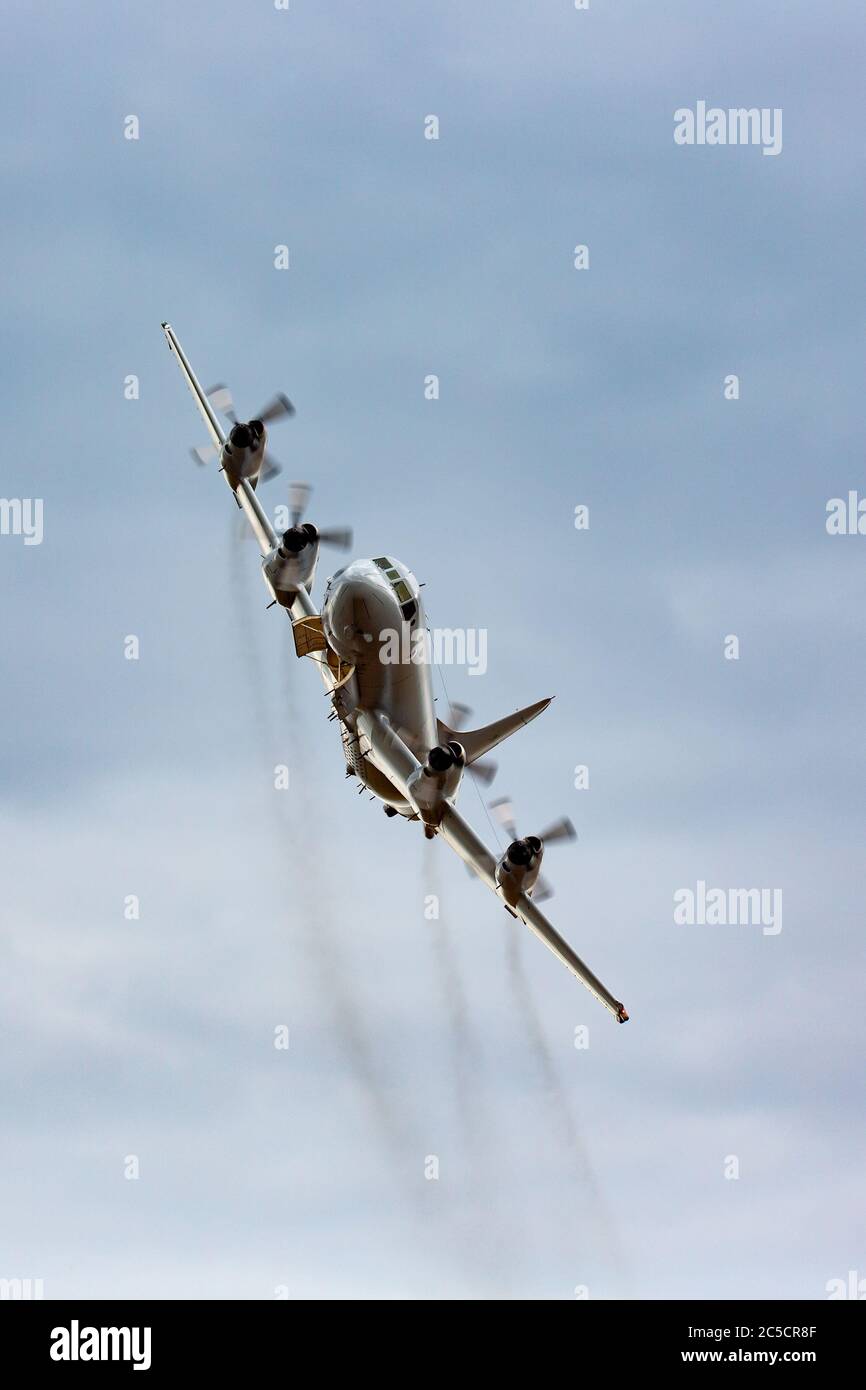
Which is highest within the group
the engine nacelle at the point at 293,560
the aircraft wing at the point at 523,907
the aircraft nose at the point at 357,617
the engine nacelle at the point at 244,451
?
the engine nacelle at the point at 244,451

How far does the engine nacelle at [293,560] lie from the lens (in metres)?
77.2

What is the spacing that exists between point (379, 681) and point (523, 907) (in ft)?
29.8

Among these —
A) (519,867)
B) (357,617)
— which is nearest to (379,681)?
(357,617)

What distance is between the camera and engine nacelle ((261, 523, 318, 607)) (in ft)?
253

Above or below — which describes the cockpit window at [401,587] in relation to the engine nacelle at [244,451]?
below

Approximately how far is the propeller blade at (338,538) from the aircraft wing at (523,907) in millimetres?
9594

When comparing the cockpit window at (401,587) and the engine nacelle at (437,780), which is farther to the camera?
the cockpit window at (401,587)

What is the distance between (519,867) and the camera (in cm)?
7131

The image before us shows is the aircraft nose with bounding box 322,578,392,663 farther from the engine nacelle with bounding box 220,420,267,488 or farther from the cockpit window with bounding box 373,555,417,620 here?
the engine nacelle with bounding box 220,420,267,488

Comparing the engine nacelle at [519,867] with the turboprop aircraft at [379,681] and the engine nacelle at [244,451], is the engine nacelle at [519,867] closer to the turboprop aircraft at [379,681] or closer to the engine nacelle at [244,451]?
the turboprop aircraft at [379,681]

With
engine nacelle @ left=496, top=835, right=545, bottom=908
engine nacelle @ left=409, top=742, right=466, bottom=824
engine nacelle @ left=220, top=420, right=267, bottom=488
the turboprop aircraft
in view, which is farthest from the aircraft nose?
engine nacelle @ left=496, top=835, right=545, bottom=908

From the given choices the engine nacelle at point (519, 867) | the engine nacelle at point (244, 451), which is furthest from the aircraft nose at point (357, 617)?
the engine nacelle at point (519, 867)
